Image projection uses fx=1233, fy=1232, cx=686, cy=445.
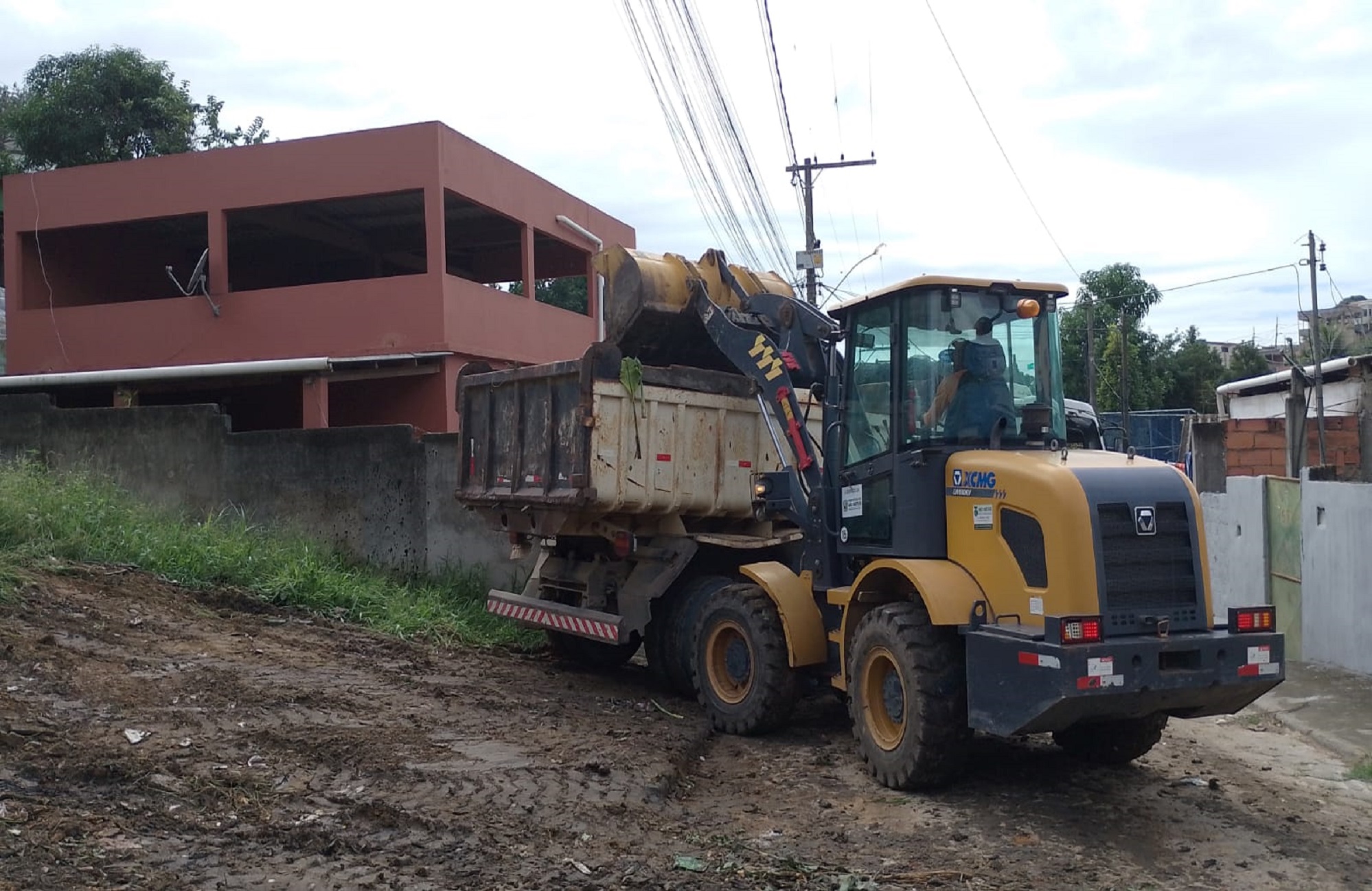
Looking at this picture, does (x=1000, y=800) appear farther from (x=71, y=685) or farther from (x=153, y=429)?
(x=153, y=429)

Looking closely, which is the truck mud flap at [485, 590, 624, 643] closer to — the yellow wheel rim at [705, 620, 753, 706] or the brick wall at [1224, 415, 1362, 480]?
the yellow wheel rim at [705, 620, 753, 706]

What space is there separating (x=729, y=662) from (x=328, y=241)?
574 inches

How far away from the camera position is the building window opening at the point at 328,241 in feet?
61.7

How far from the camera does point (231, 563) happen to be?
481 inches

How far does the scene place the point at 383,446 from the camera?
13672 millimetres

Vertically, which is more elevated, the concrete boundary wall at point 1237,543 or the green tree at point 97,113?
the green tree at point 97,113

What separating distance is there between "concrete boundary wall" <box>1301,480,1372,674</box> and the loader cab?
14.1 ft

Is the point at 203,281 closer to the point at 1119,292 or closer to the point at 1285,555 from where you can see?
the point at 1285,555

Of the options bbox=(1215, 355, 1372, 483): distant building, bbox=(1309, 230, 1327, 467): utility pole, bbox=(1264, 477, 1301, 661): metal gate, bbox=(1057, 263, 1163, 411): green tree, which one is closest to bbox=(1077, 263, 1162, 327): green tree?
bbox=(1057, 263, 1163, 411): green tree

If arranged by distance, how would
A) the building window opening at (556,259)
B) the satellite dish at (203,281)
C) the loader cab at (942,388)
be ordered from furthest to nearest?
the building window opening at (556,259), the satellite dish at (203,281), the loader cab at (942,388)

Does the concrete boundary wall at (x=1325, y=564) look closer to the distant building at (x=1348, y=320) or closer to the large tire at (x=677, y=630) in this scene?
the large tire at (x=677, y=630)

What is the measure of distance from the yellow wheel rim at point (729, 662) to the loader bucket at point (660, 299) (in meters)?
2.42

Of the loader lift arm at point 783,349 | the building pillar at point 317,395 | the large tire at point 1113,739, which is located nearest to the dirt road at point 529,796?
the large tire at point 1113,739

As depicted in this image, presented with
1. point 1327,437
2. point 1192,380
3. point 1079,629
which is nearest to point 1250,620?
point 1079,629
